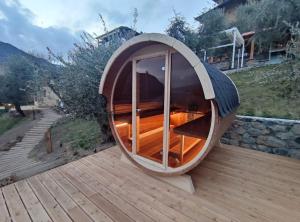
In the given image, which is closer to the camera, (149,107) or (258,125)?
(149,107)

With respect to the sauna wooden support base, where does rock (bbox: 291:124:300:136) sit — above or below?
above

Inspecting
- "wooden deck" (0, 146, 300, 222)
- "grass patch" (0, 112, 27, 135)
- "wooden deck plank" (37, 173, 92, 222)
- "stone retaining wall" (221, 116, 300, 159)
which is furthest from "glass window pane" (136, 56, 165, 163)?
"grass patch" (0, 112, 27, 135)

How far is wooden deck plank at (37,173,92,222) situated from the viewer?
6.24 ft

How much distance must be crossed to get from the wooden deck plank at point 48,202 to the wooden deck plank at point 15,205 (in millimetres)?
193

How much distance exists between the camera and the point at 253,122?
3.89 meters

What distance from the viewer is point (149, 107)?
9.42 ft

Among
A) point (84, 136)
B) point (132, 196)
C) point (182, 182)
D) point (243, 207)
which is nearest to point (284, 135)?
point (243, 207)

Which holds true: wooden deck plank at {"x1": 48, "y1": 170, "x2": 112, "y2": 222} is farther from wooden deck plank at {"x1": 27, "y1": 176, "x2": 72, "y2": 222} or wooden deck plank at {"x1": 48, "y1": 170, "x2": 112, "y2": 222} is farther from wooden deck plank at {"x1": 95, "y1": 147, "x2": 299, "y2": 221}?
wooden deck plank at {"x1": 95, "y1": 147, "x2": 299, "y2": 221}

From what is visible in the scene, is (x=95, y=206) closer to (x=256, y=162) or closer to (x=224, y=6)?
(x=256, y=162)

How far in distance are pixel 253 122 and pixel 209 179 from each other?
6.94 feet

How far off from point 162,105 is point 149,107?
0.37 m

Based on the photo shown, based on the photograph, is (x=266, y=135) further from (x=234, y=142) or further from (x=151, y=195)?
(x=151, y=195)

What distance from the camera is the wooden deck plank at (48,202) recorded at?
189 cm

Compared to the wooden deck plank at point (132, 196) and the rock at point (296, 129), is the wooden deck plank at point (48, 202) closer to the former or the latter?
the wooden deck plank at point (132, 196)
